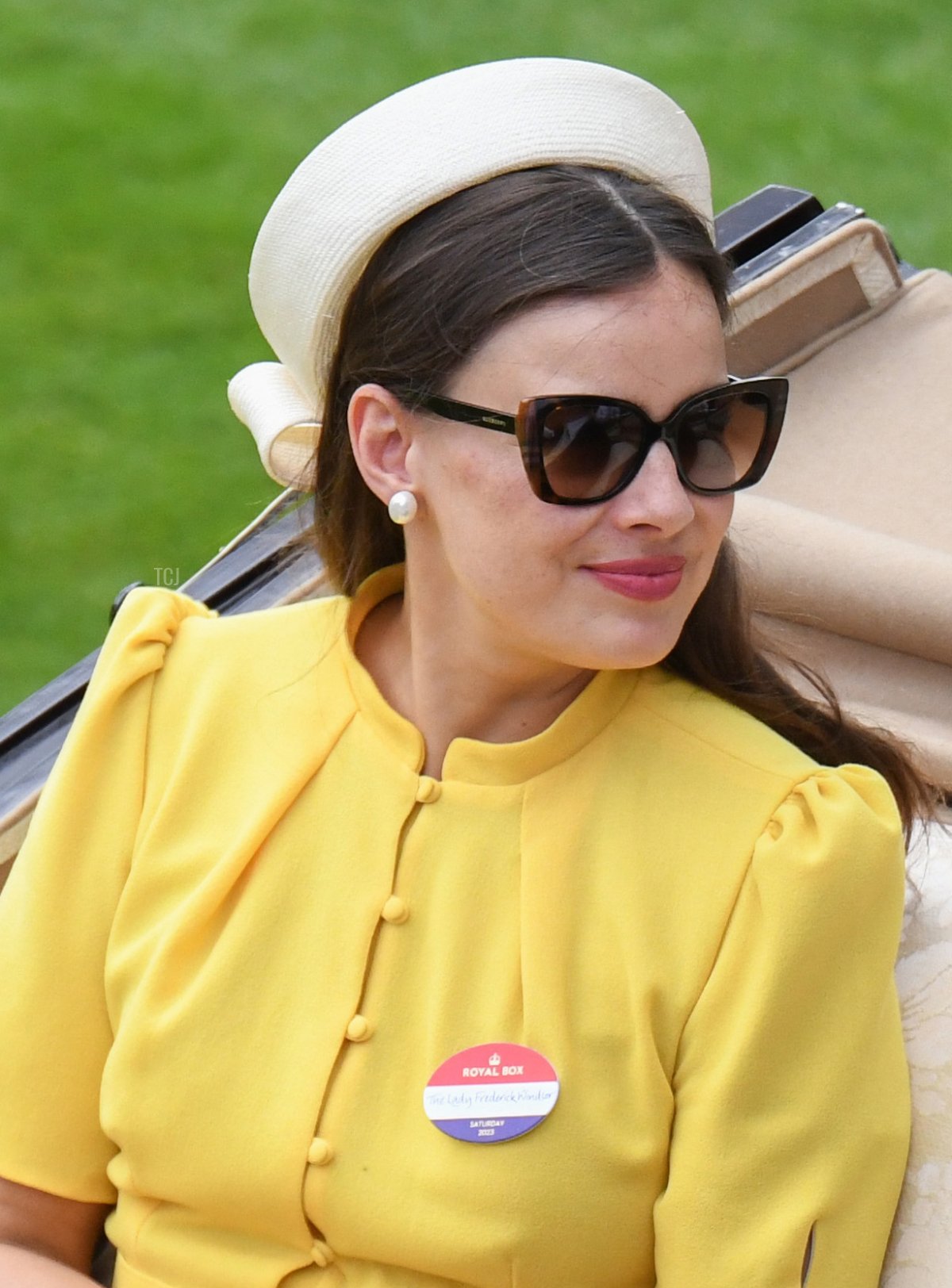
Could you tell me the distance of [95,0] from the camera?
668 cm

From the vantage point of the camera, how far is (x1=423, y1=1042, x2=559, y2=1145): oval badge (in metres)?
1.63

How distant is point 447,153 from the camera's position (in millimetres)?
1671

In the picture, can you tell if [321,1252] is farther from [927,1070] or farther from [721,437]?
[721,437]

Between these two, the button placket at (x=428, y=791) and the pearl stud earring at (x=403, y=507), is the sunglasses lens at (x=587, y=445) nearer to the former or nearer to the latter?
the pearl stud earring at (x=403, y=507)

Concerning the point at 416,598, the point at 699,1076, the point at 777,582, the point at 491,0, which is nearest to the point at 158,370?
the point at 491,0

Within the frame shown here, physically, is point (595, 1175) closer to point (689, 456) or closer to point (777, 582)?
point (689, 456)

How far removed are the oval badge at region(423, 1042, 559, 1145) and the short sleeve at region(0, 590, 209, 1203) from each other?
1.35 feet

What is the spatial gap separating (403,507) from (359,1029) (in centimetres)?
52

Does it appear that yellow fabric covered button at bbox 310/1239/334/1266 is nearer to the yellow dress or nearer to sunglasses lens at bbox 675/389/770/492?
the yellow dress

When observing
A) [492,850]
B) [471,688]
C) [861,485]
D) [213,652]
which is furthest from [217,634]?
[861,485]

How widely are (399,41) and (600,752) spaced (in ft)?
17.2

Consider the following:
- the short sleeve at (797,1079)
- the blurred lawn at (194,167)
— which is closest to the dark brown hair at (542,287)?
the short sleeve at (797,1079)

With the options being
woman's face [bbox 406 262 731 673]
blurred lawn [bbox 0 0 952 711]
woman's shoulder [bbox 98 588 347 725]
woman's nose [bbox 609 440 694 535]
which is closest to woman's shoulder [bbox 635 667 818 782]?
woman's face [bbox 406 262 731 673]

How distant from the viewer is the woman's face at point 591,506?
1586mm
